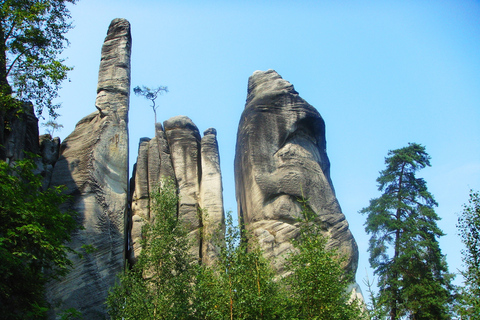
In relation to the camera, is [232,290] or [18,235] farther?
[232,290]

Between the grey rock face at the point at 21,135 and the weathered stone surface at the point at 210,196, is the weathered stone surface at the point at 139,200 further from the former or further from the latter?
the grey rock face at the point at 21,135

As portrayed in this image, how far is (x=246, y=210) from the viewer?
22.0m

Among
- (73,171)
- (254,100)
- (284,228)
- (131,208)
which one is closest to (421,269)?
(284,228)

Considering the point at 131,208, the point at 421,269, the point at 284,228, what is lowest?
the point at 421,269

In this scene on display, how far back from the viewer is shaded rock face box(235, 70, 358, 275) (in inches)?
798

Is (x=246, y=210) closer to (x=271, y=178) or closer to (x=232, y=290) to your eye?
(x=271, y=178)

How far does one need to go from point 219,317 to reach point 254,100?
44.8 ft

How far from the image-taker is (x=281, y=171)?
2178 centimetres

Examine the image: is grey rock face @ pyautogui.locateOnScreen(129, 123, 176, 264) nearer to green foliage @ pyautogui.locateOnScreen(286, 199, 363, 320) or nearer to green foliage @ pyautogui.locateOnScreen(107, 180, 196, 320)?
green foliage @ pyautogui.locateOnScreen(107, 180, 196, 320)

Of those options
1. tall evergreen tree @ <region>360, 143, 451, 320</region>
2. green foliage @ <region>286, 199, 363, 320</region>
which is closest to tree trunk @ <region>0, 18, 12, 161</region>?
green foliage @ <region>286, 199, 363, 320</region>

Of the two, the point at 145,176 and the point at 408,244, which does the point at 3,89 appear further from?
the point at 408,244

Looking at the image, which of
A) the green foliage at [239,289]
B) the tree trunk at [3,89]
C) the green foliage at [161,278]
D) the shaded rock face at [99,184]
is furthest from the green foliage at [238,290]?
the tree trunk at [3,89]

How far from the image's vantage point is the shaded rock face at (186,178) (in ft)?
65.3

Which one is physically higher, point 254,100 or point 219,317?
point 254,100
